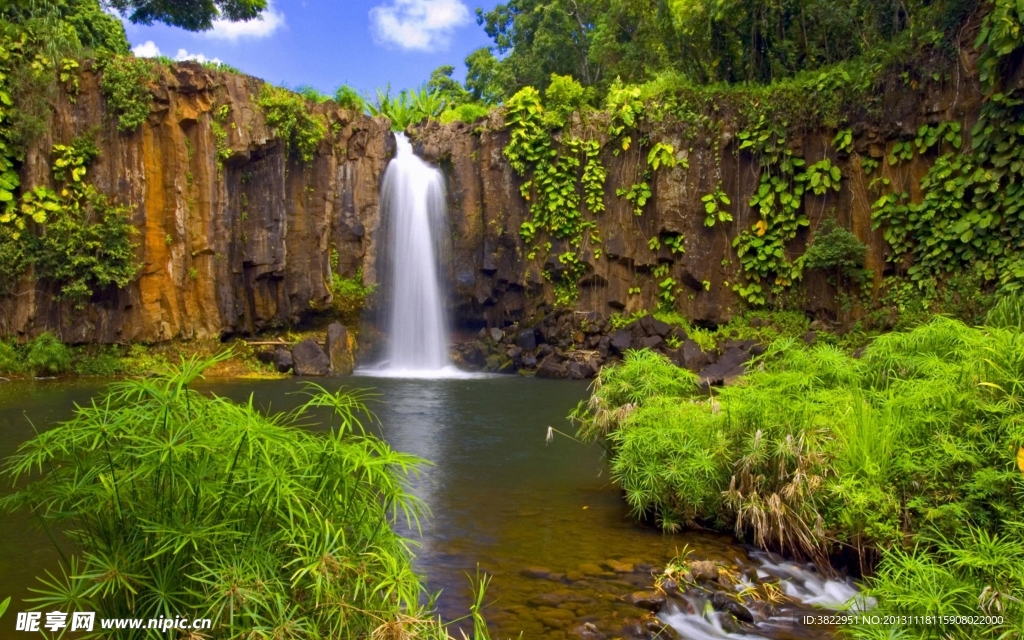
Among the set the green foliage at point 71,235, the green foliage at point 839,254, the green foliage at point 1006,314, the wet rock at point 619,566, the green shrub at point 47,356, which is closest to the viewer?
the wet rock at point 619,566

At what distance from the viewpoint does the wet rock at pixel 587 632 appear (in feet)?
16.7

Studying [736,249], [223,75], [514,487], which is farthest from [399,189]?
[514,487]

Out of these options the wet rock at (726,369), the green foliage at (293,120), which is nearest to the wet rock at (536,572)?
the wet rock at (726,369)

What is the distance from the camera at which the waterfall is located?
2266 cm

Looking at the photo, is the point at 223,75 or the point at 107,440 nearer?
the point at 107,440

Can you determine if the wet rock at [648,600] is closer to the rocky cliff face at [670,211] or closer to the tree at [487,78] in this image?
the rocky cliff face at [670,211]

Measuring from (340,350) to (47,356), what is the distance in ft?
21.7

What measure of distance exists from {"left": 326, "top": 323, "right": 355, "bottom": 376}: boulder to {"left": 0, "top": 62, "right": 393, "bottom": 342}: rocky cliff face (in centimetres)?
165

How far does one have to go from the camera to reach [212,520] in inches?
139

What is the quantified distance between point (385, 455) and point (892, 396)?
5.15 meters

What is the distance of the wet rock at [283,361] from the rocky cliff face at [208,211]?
6.33 feet

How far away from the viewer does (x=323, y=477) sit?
12.3 ft

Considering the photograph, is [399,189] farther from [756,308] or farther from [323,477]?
[323,477]

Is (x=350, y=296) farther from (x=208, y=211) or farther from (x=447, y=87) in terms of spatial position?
→ (x=447, y=87)
